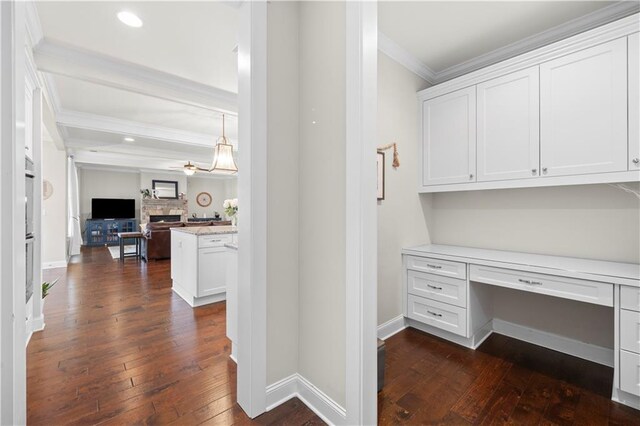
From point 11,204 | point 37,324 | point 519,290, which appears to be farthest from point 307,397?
point 37,324

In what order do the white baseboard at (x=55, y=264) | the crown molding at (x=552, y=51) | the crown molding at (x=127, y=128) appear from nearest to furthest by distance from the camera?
the crown molding at (x=552, y=51) < the crown molding at (x=127, y=128) < the white baseboard at (x=55, y=264)

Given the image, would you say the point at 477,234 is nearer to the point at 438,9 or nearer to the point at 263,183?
the point at 438,9

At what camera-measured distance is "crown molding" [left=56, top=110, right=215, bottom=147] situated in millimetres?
4641

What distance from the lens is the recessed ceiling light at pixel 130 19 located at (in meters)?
2.27

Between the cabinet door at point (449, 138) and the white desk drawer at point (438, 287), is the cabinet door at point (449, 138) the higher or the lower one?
the higher one

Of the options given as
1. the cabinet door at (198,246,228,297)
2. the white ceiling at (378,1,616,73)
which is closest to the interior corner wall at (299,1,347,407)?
the white ceiling at (378,1,616,73)

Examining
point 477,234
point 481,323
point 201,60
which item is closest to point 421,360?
point 481,323

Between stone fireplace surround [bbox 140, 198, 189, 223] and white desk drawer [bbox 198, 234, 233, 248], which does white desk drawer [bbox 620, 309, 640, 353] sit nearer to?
white desk drawer [bbox 198, 234, 233, 248]

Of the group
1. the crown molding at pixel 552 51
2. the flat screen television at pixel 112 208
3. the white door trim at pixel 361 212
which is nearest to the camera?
the white door trim at pixel 361 212

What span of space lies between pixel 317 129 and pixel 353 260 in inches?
30.4

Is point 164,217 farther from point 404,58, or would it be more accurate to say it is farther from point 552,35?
point 552,35

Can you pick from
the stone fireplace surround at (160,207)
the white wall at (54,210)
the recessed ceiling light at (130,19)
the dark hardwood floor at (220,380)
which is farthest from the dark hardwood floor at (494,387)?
the stone fireplace surround at (160,207)

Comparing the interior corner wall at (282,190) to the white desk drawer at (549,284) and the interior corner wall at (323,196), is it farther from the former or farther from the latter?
the white desk drawer at (549,284)

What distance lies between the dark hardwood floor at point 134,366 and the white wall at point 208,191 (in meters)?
8.25
